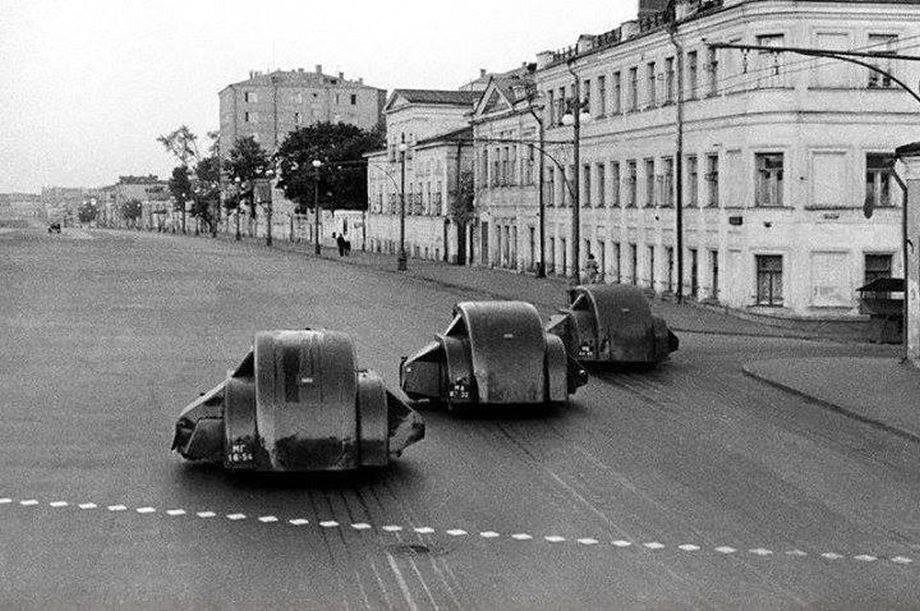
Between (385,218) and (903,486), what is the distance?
314 feet

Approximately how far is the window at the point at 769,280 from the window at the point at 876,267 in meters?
2.49

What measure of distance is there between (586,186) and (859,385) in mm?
38295

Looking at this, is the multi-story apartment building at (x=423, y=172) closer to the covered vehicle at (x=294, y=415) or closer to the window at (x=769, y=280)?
the window at (x=769, y=280)

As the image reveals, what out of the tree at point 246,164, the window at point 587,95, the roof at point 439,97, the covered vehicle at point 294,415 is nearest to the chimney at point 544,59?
the window at point 587,95

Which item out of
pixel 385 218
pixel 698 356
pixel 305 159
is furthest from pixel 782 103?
pixel 305 159

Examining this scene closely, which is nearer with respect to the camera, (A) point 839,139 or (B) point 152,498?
(B) point 152,498

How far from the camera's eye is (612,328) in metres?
28.0

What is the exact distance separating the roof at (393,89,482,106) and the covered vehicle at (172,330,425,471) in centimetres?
8846

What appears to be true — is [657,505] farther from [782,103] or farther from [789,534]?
[782,103]

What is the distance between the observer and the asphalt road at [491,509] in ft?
37.1

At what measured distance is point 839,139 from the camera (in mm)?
44812

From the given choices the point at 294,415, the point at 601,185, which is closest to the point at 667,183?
the point at 601,185

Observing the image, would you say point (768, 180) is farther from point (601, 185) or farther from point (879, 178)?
point (601, 185)

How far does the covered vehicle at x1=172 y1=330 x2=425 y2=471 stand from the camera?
607 inches
